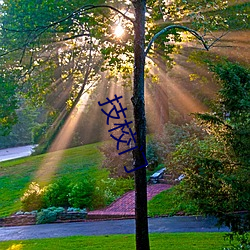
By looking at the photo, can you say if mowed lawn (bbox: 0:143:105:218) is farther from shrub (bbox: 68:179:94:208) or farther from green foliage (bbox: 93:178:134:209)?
green foliage (bbox: 93:178:134:209)

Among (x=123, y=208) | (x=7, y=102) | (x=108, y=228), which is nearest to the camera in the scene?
(x=108, y=228)

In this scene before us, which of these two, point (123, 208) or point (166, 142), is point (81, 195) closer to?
point (123, 208)

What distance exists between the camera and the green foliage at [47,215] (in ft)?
35.1

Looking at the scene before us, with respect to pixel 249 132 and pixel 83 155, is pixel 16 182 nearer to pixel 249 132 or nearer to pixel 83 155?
pixel 83 155

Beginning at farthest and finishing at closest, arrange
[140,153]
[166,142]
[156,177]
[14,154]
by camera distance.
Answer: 1. [14,154]
2. [166,142]
3. [156,177]
4. [140,153]

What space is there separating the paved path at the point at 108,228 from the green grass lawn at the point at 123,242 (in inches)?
20.9

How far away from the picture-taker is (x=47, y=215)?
10.8m

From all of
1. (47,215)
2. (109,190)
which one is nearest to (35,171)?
(109,190)

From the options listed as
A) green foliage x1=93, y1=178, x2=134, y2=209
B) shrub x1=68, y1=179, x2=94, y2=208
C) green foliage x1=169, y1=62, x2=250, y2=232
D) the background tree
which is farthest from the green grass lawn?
the background tree

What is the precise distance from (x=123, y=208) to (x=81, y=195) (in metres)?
1.53

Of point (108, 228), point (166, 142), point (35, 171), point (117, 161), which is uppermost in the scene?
point (166, 142)

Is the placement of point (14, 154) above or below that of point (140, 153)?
below

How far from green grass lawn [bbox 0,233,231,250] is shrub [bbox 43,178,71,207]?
10.5 feet

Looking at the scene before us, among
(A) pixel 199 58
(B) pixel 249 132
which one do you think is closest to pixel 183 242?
(B) pixel 249 132
